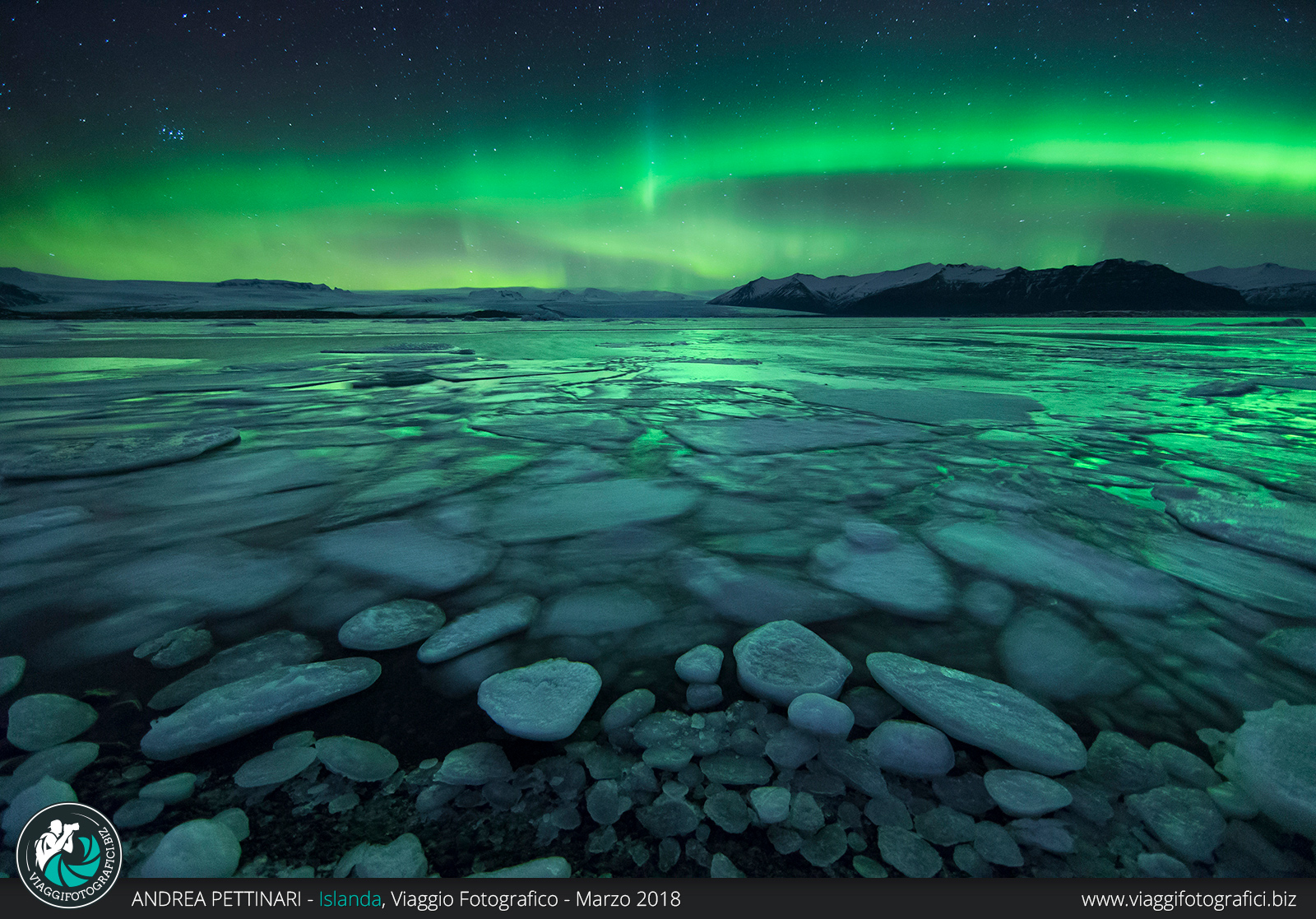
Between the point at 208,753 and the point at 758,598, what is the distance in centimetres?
104

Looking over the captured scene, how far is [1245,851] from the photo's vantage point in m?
0.65

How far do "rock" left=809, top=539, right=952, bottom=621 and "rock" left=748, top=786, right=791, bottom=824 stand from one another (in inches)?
23.8

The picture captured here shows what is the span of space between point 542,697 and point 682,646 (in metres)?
0.30

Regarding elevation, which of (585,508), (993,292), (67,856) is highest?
(993,292)

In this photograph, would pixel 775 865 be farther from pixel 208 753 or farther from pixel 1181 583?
pixel 1181 583

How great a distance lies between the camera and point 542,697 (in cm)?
88

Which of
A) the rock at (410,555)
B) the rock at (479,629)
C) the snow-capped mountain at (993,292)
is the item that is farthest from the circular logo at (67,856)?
the snow-capped mountain at (993,292)

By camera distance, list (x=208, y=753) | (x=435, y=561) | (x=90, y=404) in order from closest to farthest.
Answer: (x=208, y=753) < (x=435, y=561) < (x=90, y=404)

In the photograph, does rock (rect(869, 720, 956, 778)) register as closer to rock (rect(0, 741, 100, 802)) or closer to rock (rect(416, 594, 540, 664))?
rock (rect(416, 594, 540, 664))

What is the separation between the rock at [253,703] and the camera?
30.3 inches

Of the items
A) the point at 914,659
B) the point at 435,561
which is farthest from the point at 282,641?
the point at 914,659

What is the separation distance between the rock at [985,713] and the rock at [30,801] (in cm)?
125

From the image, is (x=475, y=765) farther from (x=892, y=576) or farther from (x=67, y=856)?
(x=892, y=576)

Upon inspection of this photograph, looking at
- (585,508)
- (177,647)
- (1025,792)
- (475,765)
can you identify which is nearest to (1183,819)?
(1025,792)
